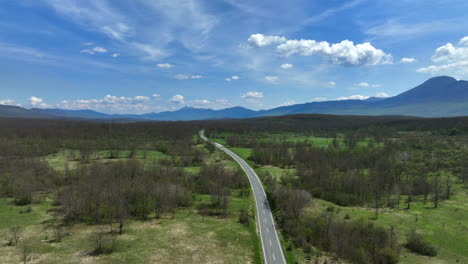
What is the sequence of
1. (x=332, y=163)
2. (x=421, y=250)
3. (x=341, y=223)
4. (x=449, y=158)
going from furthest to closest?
(x=449, y=158) → (x=332, y=163) → (x=341, y=223) → (x=421, y=250)

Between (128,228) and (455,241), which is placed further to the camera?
(128,228)

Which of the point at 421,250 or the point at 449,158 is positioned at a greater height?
the point at 449,158

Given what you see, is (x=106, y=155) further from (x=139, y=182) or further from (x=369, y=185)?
(x=369, y=185)

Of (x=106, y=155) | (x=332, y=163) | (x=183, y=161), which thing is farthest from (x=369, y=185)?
(x=106, y=155)

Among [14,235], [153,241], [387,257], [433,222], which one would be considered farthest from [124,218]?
[433,222]

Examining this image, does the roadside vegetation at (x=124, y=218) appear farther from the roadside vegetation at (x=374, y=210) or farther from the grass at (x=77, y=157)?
the grass at (x=77, y=157)

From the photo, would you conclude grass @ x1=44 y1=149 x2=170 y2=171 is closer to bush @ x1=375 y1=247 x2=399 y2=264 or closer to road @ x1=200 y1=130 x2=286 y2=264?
road @ x1=200 y1=130 x2=286 y2=264

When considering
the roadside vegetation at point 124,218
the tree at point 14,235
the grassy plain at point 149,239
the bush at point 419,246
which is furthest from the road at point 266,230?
the tree at point 14,235
